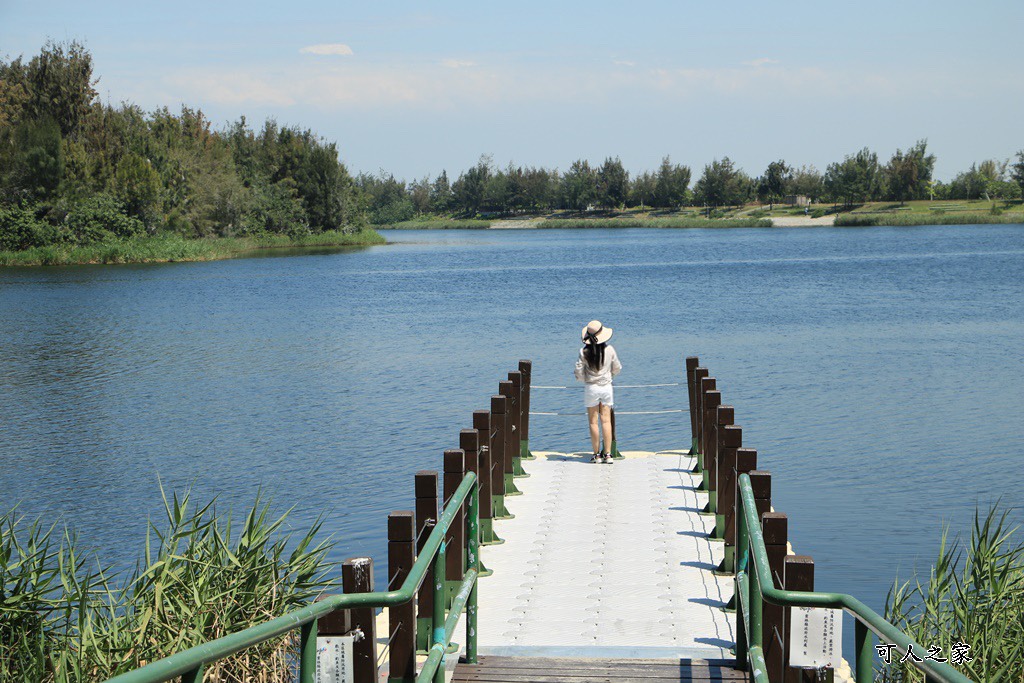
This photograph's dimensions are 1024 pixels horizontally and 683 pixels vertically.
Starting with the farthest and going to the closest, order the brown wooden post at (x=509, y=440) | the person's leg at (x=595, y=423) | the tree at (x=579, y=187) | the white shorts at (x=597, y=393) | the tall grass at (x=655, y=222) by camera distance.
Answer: the tree at (x=579, y=187) < the tall grass at (x=655, y=222) < the person's leg at (x=595, y=423) < the white shorts at (x=597, y=393) < the brown wooden post at (x=509, y=440)

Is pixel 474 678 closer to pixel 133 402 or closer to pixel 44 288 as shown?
pixel 133 402

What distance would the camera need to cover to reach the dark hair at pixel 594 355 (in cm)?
1321

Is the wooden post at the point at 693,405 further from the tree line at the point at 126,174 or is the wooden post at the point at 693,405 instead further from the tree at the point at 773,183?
the tree at the point at 773,183

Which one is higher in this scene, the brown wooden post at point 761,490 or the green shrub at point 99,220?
the green shrub at point 99,220

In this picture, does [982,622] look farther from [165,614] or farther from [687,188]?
[687,188]

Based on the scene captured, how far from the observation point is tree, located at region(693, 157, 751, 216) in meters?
155

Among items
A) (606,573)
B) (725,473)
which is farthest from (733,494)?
(606,573)

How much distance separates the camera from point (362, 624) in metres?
5.05

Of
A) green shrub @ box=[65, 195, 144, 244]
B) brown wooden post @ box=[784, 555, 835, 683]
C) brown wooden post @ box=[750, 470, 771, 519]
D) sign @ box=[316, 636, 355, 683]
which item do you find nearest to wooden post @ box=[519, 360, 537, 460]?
brown wooden post @ box=[750, 470, 771, 519]

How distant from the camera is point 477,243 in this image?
119 metres

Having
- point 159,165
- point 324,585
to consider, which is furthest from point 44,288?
point 324,585

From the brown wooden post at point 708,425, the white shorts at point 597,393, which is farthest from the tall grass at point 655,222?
the brown wooden post at point 708,425

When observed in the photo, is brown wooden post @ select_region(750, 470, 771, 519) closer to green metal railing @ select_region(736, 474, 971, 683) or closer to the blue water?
green metal railing @ select_region(736, 474, 971, 683)

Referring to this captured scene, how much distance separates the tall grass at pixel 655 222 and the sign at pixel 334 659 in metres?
142
